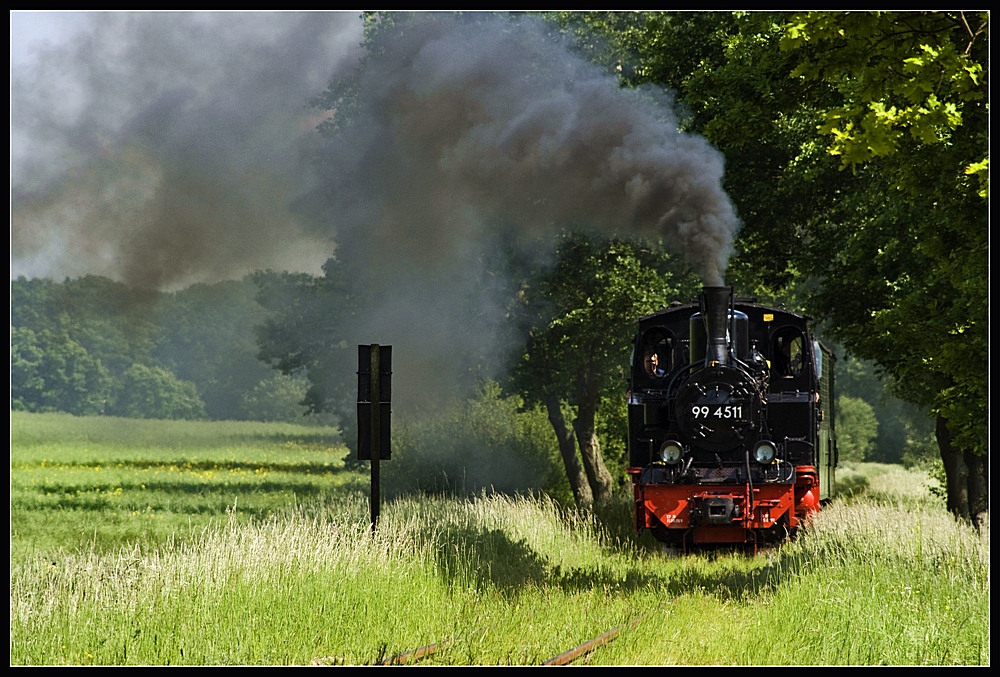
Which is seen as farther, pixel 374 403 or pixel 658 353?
pixel 658 353

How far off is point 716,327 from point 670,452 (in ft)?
4.65

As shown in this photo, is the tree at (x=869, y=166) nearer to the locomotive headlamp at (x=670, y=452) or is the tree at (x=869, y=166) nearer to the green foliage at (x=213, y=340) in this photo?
the locomotive headlamp at (x=670, y=452)

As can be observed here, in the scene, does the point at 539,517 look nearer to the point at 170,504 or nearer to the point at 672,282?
the point at 672,282

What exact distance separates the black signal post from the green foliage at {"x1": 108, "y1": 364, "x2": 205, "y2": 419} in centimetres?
2348

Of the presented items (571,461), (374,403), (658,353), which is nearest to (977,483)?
(658,353)

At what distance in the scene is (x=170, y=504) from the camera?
24.2 m

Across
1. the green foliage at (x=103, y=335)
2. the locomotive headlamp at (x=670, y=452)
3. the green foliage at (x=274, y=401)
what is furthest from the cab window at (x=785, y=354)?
the green foliage at (x=274, y=401)

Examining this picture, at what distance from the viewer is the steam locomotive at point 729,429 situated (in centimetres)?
1155

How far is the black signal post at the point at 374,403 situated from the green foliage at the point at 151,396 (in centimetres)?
2348

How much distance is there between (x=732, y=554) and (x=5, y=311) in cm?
848

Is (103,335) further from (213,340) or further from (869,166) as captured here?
(869,166)

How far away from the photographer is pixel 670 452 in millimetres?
11680

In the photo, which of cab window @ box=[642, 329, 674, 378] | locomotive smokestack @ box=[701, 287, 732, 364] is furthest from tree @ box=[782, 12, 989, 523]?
cab window @ box=[642, 329, 674, 378]

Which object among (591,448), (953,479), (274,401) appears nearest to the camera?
(953,479)
